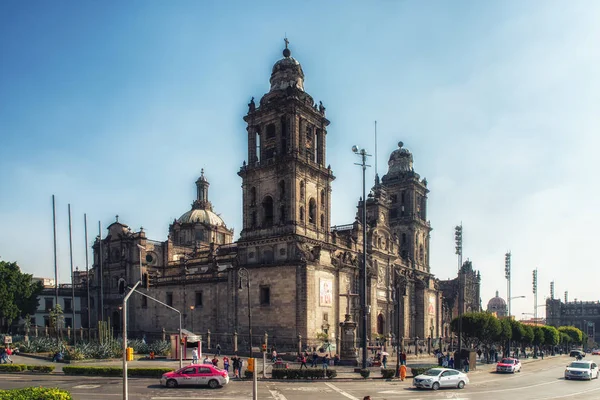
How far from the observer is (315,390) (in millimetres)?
28625

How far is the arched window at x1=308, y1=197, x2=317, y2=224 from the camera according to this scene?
56281 millimetres

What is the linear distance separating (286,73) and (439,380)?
3696cm

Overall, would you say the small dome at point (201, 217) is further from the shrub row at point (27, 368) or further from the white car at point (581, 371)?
the white car at point (581, 371)

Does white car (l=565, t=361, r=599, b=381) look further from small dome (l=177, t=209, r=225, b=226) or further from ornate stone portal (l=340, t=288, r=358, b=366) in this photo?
small dome (l=177, t=209, r=225, b=226)

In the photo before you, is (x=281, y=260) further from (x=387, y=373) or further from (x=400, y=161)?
(x=400, y=161)

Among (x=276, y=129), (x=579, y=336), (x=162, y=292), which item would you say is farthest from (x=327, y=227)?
(x=579, y=336)

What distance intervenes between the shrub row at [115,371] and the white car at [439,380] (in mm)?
14490

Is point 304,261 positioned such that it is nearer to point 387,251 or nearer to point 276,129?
point 276,129

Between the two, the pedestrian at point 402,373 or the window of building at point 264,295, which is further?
the window of building at point 264,295

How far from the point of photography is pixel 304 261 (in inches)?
2005

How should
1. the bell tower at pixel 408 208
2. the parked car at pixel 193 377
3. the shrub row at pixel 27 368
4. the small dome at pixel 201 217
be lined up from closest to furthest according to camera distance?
1. the parked car at pixel 193 377
2. the shrub row at pixel 27 368
3. the bell tower at pixel 408 208
4. the small dome at pixel 201 217

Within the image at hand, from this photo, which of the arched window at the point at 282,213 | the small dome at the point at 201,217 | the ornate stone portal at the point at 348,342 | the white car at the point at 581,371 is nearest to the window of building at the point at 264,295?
Answer: the arched window at the point at 282,213

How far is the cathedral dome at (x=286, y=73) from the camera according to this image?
188 feet

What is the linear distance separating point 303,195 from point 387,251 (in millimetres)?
19734
